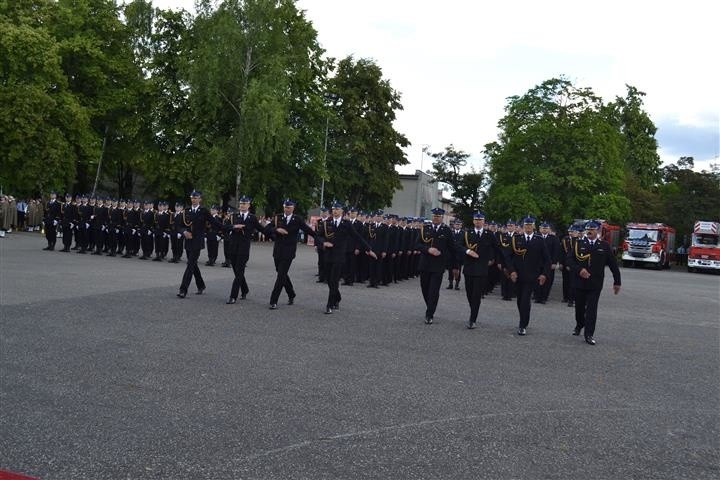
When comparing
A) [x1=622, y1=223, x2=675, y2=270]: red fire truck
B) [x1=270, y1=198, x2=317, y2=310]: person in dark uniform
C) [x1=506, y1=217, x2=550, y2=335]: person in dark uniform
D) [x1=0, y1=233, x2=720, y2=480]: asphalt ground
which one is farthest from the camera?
[x1=622, y1=223, x2=675, y2=270]: red fire truck

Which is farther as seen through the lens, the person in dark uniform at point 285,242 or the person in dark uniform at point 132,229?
the person in dark uniform at point 132,229

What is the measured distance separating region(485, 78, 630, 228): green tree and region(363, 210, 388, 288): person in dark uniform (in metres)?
31.6

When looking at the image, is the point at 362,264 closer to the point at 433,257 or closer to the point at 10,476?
the point at 433,257

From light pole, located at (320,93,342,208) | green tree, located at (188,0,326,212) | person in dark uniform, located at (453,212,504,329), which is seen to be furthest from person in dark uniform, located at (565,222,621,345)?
light pole, located at (320,93,342,208)

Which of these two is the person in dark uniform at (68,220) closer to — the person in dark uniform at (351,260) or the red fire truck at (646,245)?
the person in dark uniform at (351,260)

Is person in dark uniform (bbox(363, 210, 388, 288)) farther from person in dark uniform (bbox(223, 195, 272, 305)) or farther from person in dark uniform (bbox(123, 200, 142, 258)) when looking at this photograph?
person in dark uniform (bbox(123, 200, 142, 258))

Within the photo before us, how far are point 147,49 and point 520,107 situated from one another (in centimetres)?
2798

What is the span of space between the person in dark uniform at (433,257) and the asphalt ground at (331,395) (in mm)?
487

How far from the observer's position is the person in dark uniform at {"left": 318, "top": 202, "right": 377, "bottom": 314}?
44.3 ft

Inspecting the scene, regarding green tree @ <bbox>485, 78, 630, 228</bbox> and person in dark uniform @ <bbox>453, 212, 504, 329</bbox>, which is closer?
person in dark uniform @ <bbox>453, 212, 504, 329</bbox>

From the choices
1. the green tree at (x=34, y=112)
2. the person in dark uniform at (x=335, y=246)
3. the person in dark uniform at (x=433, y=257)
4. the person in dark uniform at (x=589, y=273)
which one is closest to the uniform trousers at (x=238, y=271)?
the person in dark uniform at (x=335, y=246)

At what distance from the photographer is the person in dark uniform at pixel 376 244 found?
19734 mm

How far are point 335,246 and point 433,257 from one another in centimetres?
221

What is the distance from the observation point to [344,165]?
188 feet
